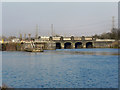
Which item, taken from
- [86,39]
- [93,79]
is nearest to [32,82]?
[93,79]

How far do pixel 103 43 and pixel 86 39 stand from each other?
10492 mm

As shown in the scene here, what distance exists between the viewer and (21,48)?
10606 cm

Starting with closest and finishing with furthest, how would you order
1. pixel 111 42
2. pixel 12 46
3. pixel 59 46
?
1. pixel 12 46
2. pixel 111 42
3. pixel 59 46

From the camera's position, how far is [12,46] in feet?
341

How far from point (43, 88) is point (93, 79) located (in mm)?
6494

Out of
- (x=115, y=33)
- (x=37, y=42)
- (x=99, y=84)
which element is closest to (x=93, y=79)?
(x=99, y=84)

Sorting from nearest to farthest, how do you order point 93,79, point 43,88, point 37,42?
point 43,88 → point 93,79 → point 37,42

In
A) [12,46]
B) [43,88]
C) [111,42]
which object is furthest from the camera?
[111,42]

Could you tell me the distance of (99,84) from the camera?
2070 cm

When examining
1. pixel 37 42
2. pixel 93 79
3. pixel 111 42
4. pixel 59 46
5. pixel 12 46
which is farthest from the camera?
pixel 59 46

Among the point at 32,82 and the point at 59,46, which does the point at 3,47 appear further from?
the point at 32,82

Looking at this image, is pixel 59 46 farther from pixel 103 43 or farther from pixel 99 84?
pixel 99 84

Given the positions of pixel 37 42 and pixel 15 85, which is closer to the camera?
pixel 15 85

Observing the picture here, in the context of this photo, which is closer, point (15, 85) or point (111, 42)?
point (15, 85)
